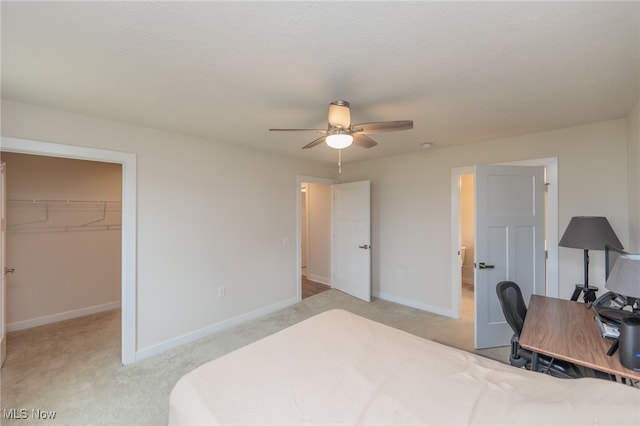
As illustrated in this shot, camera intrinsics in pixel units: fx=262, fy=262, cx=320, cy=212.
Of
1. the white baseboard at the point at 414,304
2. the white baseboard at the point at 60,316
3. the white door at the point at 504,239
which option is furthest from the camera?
the white baseboard at the point at 414,304

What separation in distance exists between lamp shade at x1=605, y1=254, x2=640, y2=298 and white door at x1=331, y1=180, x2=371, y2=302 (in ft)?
9.78

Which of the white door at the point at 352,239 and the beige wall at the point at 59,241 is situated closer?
the beige wall at the point at 59,241

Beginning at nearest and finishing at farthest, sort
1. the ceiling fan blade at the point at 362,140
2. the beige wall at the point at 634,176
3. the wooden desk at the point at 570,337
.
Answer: the wooden desk at the point at 570,337 → the ceiling fan blade at the point at 362,140 → the beige wall at the point at 634,176

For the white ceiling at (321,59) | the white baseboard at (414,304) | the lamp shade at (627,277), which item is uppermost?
the white ceiling at (321,59)

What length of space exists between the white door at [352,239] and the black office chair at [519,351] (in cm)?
217

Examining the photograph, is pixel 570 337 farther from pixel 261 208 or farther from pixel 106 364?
pixel 106 364

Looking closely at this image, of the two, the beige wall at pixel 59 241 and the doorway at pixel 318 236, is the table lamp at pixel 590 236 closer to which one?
the doorway at pixel 318 236

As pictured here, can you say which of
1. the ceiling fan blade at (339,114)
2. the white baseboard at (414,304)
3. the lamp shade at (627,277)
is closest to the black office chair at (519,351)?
the lamp shade at (627,277)

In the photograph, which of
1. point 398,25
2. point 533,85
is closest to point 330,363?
point 398,25

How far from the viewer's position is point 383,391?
1223 millimetres

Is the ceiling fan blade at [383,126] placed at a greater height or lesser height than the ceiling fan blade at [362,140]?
greater

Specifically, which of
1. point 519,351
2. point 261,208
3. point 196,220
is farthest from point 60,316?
point 519,351

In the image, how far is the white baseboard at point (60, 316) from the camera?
10.6 ft

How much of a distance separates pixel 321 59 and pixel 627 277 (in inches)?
76.8
